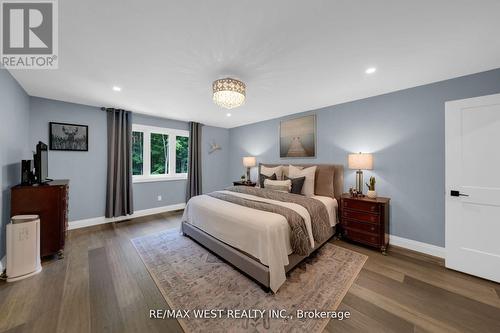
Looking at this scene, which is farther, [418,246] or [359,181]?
[359,181]

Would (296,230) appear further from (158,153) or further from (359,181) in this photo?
(158,153)

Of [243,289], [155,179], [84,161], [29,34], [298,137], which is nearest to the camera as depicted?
[29,34]

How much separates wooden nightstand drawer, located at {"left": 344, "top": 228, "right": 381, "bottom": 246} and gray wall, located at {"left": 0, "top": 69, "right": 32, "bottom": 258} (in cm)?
466

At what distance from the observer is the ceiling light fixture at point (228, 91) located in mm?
2285

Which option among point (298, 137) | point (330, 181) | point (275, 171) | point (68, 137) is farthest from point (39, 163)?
point (330, 181)

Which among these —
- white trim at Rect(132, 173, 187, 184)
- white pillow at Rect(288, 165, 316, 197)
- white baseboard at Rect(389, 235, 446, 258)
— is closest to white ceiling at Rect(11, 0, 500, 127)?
white pillow at Rect(288, 165, 316, 197)

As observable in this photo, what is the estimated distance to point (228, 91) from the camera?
2303mm

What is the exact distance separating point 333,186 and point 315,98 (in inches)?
65.9

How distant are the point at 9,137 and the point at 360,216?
5.00 m

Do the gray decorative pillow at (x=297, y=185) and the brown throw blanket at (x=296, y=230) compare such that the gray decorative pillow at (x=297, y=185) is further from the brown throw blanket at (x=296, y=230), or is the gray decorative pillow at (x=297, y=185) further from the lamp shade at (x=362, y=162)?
the brown throw blanket at (x=296, y=230)

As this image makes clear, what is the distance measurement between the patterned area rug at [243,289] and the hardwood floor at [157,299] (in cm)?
11

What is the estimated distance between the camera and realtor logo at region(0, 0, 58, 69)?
1419 millimetres

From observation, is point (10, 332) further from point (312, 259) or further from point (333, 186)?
point (333, 186)

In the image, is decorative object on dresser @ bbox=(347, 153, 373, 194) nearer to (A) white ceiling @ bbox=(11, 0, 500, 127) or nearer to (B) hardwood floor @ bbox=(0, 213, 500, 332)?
(A) white ceiling @ bbox=(11, 0, 500, 127)
